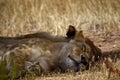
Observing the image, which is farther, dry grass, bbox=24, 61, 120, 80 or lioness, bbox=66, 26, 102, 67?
lioness, bbox=66, 26, 102, 67

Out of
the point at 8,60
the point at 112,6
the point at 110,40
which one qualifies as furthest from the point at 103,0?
the point at 8,60

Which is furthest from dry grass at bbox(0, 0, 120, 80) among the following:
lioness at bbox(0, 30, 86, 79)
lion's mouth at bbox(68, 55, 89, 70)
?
lion's mouth at bbox(68, 55, 89, 70)

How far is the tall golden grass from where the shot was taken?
12453 mm

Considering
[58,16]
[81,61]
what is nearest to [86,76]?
[81,61]

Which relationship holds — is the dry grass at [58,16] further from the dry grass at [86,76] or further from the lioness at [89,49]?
the dry grass at [86,76]

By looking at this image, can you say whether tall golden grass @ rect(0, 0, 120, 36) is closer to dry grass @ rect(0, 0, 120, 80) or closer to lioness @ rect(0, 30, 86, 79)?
dry grass @ rect(0, 0, 120, 80)

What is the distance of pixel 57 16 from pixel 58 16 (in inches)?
0.9

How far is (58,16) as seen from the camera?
12.6m

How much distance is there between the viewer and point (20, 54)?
8.05 metres

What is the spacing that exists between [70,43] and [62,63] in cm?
46

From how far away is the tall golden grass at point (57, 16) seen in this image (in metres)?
12.5

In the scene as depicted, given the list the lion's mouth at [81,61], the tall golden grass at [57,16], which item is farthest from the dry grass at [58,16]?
the lion's mouth at [81,61]

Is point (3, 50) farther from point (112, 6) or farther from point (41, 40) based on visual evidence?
point (112, 6)

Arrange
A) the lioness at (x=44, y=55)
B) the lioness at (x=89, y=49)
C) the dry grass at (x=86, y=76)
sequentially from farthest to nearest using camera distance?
the lioness at (x=89, y=49), the lioness at (x=44, y=55), the dry grass at (x=86, y=76)
